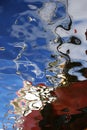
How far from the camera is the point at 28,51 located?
12.7 feet

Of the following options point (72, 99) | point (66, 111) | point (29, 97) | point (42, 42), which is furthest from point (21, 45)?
point (29, 97)

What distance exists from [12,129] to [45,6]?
Result: 16.7 feet

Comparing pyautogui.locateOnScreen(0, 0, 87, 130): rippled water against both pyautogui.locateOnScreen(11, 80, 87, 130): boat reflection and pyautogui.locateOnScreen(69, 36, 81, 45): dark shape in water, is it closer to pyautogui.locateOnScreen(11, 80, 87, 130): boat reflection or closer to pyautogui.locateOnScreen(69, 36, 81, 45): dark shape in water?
pyautogui.locateOnScreen(69, 36, 81, 45): dark shape in water

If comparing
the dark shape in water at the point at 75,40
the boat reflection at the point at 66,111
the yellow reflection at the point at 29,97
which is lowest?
the yellow reflection at the point at 29,97

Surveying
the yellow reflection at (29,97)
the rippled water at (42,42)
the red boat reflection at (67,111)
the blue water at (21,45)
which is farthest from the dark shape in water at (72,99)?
the yellow reflection at (29,97)

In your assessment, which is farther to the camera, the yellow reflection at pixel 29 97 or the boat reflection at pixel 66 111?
the yellow reflection at pixel 29 97

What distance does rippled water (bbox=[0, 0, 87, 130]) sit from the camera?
3.03 meters

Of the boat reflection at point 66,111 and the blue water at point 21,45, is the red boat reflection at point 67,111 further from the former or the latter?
the blue water at point 21,45

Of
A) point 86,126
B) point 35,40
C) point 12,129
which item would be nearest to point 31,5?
point 35,40

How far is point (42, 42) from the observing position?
3625 millimetres

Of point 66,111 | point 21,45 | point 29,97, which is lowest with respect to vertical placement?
point 29,97

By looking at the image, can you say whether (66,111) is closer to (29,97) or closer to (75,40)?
(75,40)

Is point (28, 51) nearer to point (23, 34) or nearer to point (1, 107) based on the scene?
point (23, 34)

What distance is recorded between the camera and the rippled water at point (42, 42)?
303 cm
